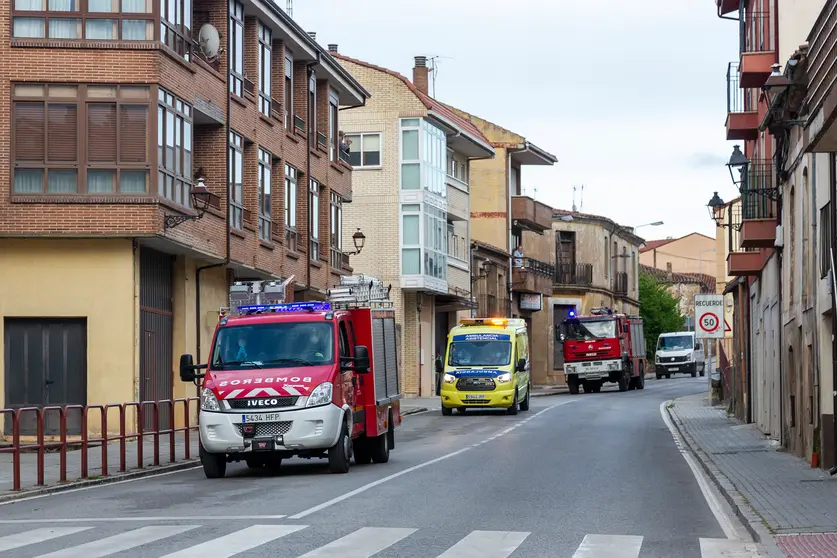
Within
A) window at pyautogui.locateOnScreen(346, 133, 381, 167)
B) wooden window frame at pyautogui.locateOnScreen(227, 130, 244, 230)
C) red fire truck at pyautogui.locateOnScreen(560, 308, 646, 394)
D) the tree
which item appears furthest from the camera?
the tree

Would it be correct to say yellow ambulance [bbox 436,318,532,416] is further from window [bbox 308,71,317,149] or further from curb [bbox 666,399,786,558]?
curb [bbox 666,399,786,558]

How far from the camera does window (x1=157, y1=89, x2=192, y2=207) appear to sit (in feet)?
95.8

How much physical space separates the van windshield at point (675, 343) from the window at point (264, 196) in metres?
50.1

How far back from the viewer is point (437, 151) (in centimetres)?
5703

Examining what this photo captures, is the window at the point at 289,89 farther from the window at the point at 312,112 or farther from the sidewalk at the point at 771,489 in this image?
the sidewalk at the point at 771,489

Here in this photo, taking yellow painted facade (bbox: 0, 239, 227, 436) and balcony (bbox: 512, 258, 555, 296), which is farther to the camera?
balcony (bbox: 512, 258, 555, 296)

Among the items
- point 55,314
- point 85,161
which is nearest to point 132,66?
point 85,161

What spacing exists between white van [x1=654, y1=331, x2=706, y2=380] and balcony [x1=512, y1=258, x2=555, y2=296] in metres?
10.4

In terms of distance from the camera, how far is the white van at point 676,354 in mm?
84125

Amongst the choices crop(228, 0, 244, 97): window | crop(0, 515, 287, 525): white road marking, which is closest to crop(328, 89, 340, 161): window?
crop(228, 0, 244, 97): window

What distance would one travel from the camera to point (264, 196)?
37.7 m

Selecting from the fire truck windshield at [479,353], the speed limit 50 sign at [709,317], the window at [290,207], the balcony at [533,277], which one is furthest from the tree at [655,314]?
the speed limit 50 sign at [709,317]

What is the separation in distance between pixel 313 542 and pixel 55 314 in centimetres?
1838

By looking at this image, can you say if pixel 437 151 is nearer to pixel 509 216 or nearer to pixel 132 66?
pixel 509 216
